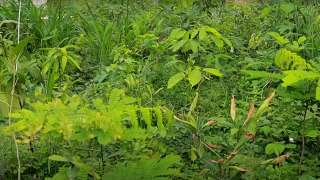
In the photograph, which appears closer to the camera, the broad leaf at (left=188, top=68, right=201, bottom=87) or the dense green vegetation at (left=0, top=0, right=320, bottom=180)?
the dense green vegetation at (left=0, top=0, right=320, bottom=180)


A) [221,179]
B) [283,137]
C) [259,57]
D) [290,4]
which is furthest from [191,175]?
[290,4]

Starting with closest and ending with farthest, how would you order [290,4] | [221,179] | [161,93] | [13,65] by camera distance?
1. [221,179]
2. [13,65]
3. [161,93]
4. [290,4]

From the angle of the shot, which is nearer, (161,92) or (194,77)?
(194,77)

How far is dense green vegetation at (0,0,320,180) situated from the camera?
8.79 feet

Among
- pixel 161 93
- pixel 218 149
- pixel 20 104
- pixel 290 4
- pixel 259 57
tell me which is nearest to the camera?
pixel 218 149

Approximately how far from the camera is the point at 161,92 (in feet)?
13.2

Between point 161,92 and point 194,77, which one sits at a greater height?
point 194,77

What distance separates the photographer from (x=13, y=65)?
3387 mm

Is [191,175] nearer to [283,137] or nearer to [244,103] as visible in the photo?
[283,137]

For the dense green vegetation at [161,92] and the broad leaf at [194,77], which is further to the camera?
the broad leaf at [194,77]

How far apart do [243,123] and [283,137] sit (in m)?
0.38

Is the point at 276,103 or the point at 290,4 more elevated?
the point at 290,4

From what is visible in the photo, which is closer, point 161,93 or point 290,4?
point 161,93

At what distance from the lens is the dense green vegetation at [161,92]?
2.68 metres
